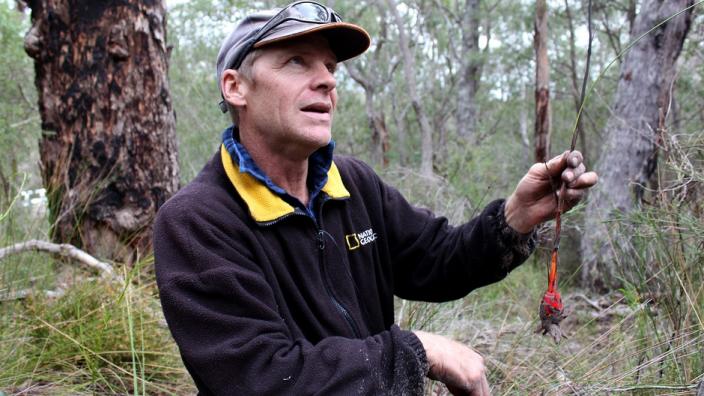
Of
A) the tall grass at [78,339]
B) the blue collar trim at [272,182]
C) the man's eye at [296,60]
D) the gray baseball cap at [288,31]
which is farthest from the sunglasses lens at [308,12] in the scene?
the tall grass at [78,339]

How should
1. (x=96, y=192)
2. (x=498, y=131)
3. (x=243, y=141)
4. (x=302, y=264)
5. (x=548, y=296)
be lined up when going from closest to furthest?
(x=548, y=296), (x=302, y=264), (x=243, y=141), (x=96, y=192), (x=498, y=131)

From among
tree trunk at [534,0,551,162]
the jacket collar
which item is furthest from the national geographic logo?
tree trunk at [534,0,551,162]

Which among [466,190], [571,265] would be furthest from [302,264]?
[571,265]

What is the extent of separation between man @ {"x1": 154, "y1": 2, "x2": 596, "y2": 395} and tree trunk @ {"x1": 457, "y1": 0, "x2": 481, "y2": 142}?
15.6 m

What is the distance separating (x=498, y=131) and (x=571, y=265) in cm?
1550

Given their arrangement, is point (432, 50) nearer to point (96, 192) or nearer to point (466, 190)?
point (466, 190)

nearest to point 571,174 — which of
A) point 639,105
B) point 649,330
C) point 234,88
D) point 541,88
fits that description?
point 649,330

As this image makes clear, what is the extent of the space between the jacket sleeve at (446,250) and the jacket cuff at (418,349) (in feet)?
2.17

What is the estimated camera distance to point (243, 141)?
94.9 inches

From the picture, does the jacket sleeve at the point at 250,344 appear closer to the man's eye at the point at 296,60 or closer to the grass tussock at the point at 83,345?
the man's eye at the point at 296,60

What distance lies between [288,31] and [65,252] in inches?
88.6

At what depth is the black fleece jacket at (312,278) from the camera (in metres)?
1.79

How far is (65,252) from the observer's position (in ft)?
12.2

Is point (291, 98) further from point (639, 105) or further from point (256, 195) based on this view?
point (639, 105)
